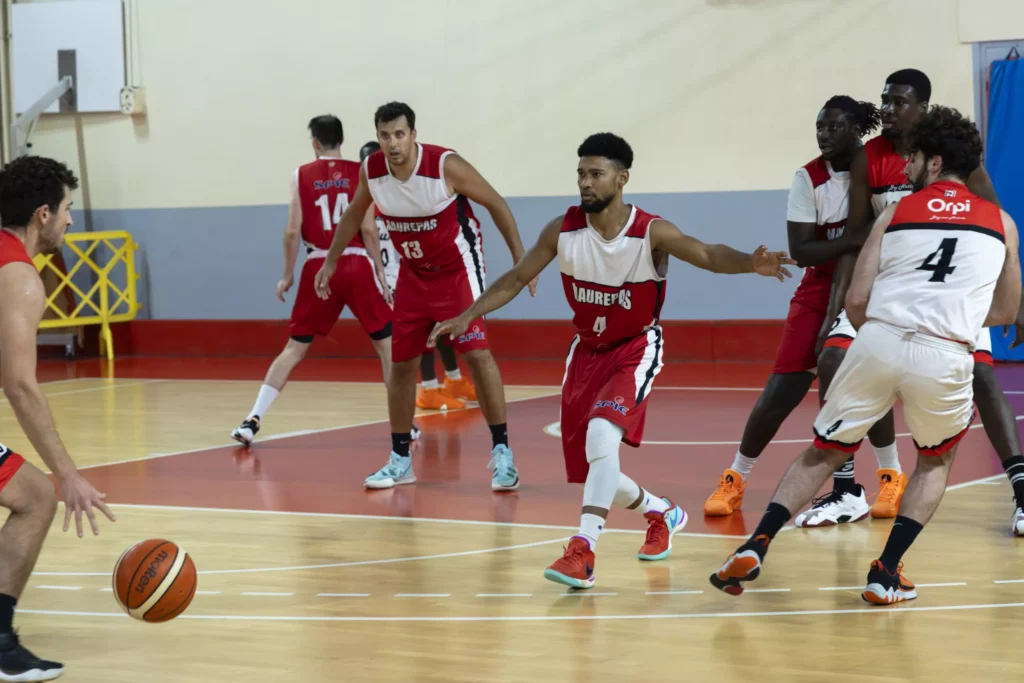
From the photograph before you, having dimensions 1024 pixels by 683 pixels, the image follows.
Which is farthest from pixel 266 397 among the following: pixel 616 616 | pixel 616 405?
pixel 616 616

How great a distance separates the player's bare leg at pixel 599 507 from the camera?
562cm

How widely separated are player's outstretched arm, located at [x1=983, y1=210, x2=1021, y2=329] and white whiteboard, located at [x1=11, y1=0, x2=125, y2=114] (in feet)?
42.4

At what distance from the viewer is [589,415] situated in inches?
236

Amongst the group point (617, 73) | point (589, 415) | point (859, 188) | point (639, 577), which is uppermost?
point (617, 73)

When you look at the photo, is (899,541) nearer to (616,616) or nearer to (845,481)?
(616,616)

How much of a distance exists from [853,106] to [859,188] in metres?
0.38

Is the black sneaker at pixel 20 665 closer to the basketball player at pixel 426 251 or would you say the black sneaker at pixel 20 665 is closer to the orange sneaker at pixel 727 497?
the orange sneaker at pixel 727 497

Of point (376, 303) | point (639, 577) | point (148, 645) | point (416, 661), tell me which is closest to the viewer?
point (416, 661)

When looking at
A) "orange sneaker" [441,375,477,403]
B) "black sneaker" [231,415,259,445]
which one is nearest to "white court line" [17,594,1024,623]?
"black sneaker" [231,415,259,445]

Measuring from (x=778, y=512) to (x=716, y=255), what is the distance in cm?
107

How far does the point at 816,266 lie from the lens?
689 centimetres

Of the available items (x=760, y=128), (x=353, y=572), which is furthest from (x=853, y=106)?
(x=760, y=128)

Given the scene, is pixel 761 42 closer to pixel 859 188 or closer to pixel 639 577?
pixel 859 188

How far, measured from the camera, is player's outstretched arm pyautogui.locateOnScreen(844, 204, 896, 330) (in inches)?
211
